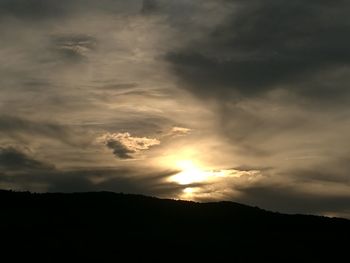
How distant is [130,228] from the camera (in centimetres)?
4431

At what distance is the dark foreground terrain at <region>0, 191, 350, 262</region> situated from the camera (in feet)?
130

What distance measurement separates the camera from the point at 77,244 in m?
40.0

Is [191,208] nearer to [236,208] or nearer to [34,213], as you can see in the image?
[236,208]

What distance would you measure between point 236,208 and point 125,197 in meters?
9.40

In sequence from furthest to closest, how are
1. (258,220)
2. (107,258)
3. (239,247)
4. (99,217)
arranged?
(258,220) < (99,217) < (239,247) < (107,258)

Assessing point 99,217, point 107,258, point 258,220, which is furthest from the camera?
point 258,220

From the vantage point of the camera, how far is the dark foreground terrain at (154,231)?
39.6m

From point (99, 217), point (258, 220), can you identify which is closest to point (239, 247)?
point (258, 220)

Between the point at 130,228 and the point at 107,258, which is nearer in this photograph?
the point at 107,258

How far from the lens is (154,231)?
145ft

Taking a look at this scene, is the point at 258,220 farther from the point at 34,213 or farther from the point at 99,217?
the point at 34,213

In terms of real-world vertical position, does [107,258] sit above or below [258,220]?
below

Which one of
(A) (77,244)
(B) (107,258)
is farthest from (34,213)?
(B) (107,258)

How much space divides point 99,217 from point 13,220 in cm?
629
